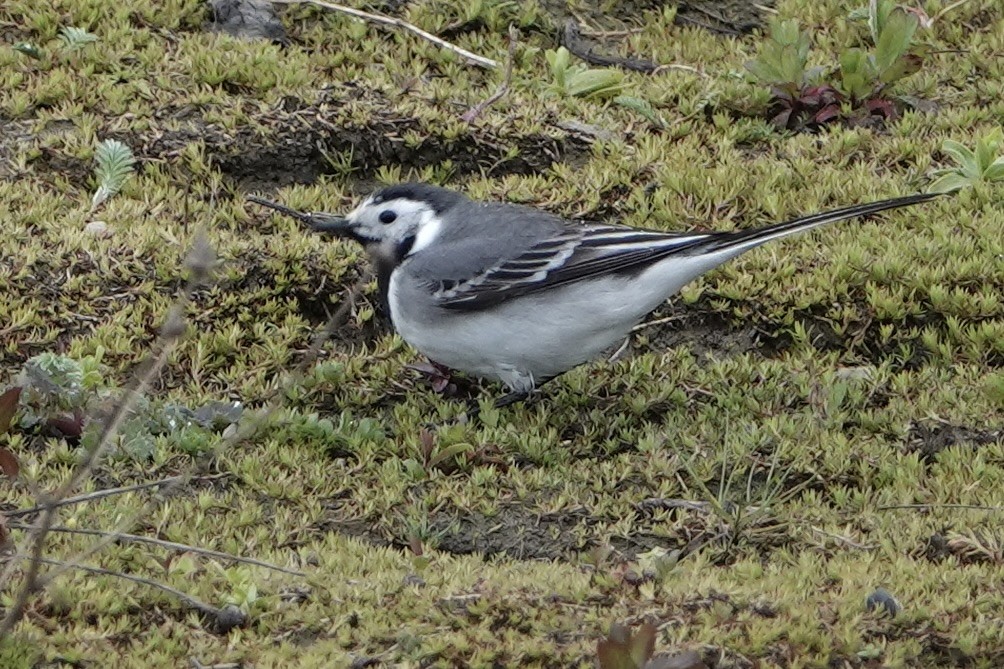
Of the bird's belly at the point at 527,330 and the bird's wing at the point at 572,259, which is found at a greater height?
the bird's wing at the point at 572,259

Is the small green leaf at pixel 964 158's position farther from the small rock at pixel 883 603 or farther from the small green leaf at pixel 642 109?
the small rock at pixel 883 603

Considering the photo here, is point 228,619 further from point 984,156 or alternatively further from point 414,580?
point 984,156

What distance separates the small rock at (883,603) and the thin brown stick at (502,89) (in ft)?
14.4

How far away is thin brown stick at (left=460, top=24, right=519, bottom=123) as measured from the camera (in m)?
8.46

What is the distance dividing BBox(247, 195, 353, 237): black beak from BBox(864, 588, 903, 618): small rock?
3.24 m

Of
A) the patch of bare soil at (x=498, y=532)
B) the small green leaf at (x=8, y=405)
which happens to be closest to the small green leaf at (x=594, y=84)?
the patch of bare soil at (x=498, y=532)

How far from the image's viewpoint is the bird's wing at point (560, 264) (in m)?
6.48

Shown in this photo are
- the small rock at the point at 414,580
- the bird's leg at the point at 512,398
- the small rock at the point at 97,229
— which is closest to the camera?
the small rock at the point at 414,580

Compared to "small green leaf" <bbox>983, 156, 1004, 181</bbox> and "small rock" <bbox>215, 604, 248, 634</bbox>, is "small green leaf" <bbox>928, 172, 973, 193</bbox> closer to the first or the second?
"small green leaf" <bbox>983, 156, 1004, 181</bbox>

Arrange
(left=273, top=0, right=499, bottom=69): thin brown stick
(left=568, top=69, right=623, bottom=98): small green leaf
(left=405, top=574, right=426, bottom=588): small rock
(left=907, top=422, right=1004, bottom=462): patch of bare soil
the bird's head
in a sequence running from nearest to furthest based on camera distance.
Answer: (left=405, top=574, right=426, bottom=588): small rock < (left=907, top=422, right=1004, bottom=462): patch of bare soil < the bird's head < (left=568, top=69, right=623, bottom=98): small green leaf < (left=273, top=0, right=499, bottom=69): thin brown stick

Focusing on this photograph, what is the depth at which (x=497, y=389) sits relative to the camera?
7.07m

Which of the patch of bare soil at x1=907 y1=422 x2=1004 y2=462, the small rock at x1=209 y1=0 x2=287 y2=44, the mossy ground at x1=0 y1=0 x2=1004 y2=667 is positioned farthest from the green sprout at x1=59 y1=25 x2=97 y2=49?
the patch of bare soil at x1=907 y1=422 x2=1004 y2=462

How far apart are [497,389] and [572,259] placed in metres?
0.83

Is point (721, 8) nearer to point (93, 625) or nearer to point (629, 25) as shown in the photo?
point (629, 25)
